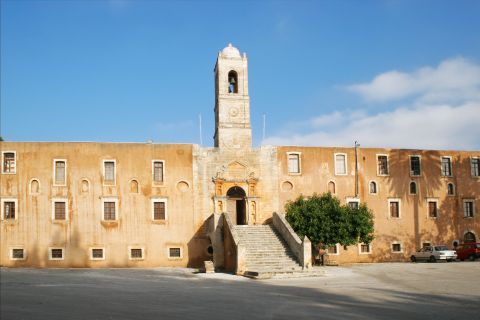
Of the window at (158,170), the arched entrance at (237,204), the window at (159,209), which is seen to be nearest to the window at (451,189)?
the arched entrance at (237,204)

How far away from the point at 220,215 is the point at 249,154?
195 inches

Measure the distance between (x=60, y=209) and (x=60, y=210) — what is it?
61mm

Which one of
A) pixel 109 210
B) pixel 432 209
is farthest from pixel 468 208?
pixel 109 210

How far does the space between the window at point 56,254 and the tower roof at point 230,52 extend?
16.1m

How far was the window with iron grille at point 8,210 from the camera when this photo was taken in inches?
1384

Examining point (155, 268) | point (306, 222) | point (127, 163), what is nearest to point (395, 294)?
point (306, 222)

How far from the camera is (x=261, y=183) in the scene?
38125 mm

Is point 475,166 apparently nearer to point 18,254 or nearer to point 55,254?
point 55,254

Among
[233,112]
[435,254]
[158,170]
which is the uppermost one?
[233,112]

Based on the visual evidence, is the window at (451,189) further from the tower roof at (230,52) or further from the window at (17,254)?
the window at (17,254)

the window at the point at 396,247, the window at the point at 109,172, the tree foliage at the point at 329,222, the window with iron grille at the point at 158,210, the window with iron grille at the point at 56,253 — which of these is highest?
the window at the point at 109,172

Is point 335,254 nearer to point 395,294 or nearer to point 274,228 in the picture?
point 274,228

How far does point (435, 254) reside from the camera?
A: 38.1 metres

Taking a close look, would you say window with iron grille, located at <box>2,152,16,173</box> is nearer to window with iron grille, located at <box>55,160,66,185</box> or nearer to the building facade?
the building facade
